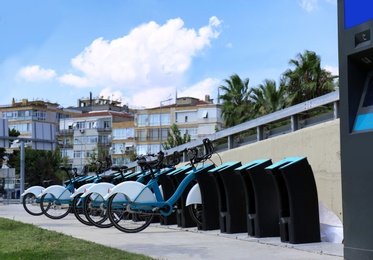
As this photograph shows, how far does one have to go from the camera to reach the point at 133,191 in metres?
9.56

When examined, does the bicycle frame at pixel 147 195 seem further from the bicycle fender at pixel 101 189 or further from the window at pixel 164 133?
the window at pixel 164 133

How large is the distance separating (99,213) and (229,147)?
366 centimetres

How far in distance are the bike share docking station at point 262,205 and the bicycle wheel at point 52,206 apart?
6.83m

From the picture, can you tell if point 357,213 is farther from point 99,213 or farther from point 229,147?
point 229,147

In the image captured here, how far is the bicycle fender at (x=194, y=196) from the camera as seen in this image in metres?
9.76

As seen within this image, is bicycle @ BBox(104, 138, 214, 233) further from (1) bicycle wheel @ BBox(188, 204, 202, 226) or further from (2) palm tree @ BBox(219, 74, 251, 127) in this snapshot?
(2) palm tree @ BBox(219, 74, 251, 127)

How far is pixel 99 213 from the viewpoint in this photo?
1091 centimetres

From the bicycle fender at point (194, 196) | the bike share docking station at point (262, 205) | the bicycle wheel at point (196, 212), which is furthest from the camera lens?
the bicycle wheel at point (196, 212)

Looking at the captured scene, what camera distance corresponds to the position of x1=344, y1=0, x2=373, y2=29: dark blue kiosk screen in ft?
14.4

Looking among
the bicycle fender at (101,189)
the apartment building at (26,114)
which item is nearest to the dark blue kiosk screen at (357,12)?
the bicycle fender at (101,189)

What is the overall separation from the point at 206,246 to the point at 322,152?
2638 millimetres

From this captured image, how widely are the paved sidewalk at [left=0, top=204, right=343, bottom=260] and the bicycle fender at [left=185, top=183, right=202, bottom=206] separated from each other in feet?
1.48

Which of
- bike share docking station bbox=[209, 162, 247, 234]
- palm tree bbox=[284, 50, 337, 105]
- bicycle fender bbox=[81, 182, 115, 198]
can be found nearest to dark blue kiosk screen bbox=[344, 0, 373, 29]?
bike share docking station bbox=[209, 162, 247, 234]

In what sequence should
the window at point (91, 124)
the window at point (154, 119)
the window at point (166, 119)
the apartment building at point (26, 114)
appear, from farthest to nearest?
the apartment building at point (26, 114) → the window at point (91, 124) → the window at point (154, 119) → the window at point (166, 119)
